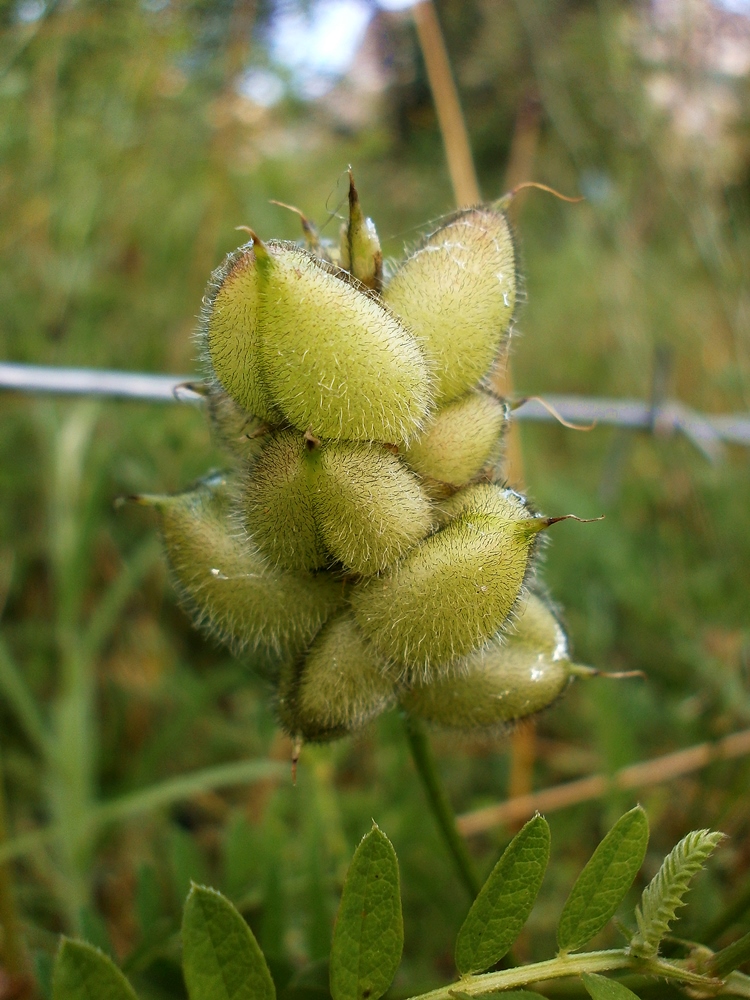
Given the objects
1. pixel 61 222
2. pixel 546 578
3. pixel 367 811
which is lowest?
pixel 367 811

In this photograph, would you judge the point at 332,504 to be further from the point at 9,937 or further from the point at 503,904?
the point at 9,937

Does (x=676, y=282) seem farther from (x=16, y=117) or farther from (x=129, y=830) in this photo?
(x=129, y=830)

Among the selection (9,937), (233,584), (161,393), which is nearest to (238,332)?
(233,584)

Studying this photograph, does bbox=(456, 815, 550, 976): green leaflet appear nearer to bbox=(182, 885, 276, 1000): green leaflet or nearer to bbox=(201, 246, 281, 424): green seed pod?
bbox=(182, 885, 276, 1000): green leaflet

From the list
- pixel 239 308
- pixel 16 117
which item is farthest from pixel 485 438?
pixel 16 117

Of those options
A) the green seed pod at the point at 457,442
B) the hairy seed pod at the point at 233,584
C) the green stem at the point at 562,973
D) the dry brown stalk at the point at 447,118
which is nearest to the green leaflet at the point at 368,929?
the green stem at the point at 562,973

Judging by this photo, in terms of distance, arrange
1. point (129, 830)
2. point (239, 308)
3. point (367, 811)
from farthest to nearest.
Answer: point (129, 830)
point (367, 811)
point (239, 308)

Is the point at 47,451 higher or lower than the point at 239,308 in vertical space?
lower

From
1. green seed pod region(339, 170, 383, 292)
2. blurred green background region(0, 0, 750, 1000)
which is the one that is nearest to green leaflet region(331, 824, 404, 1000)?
blurred green background region(0, 0, 750, 1000)
